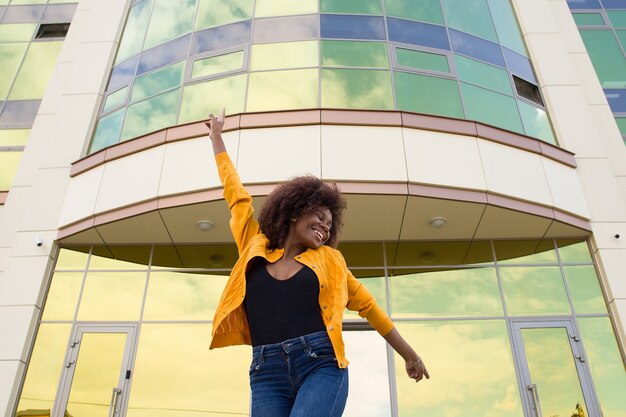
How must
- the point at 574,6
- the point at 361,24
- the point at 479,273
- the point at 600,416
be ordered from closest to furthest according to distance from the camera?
the point at 600,416 < the point at 479,273 < the point at 361,24 < the point at 574,6

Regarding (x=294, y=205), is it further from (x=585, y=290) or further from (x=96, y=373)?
(x=585, y=290)

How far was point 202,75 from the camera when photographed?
10.3 m

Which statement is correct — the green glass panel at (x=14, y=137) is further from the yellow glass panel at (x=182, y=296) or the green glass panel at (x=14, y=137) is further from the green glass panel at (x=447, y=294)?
the green glass panel at (x=447, y=294)

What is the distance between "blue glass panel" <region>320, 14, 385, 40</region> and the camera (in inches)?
407

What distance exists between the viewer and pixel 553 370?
8.75 meters

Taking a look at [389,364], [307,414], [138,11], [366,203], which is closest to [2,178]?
[138,11]

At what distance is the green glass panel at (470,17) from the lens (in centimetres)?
1084

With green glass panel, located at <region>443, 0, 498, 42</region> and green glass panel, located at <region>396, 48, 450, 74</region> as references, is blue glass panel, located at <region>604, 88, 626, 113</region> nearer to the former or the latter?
green glass panel, located at <region>443, 0, 498, 42</region>

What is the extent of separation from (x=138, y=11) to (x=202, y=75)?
330cm

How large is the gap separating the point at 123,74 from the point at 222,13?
2495 mm

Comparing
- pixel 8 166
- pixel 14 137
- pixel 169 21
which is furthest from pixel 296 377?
pixel 14 137

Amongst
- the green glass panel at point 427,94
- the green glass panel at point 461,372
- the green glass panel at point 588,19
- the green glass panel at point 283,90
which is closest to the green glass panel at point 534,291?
the green glass panel at point 461,372

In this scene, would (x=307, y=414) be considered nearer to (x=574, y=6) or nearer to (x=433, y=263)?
(x=433, y=263)

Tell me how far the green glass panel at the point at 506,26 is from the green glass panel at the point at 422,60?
177 cm
